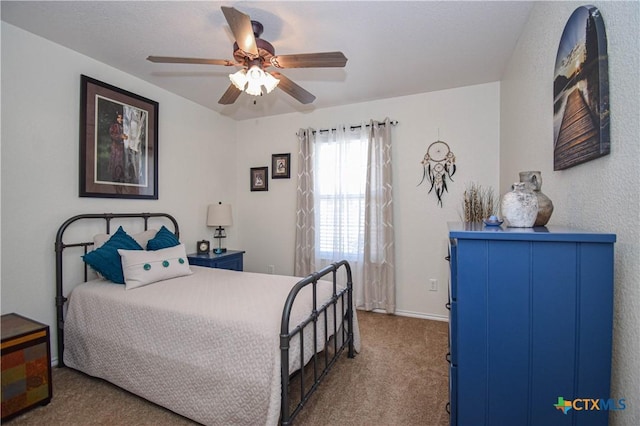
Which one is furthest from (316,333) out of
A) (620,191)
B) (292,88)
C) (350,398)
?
(292,88)

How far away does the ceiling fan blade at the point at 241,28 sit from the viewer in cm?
141

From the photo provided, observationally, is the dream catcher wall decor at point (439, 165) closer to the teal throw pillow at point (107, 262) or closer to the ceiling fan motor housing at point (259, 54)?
the ceiling fan motor housing at point (259, 54)

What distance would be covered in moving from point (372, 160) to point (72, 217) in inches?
116

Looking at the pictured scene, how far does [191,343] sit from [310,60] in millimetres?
1854

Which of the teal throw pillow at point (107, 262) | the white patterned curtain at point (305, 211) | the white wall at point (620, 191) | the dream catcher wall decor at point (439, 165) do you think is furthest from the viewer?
the white patterned curtain at point (305, 211)

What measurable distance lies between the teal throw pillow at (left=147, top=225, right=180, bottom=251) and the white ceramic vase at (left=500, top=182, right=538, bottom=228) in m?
2.79

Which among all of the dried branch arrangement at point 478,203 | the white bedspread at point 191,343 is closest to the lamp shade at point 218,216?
the white bedspread at point 191,343

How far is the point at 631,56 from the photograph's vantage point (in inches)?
37.2

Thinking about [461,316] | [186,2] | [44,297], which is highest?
[186,2]

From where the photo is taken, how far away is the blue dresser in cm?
94

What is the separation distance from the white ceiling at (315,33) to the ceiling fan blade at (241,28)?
1.21 feet

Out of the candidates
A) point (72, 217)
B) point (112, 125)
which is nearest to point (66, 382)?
Result: point (72, 217)

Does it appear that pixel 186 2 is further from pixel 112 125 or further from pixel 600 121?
pixel 600 121

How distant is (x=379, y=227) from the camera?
11.1 feet
